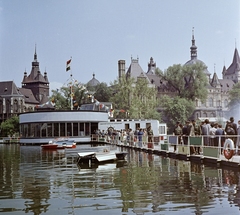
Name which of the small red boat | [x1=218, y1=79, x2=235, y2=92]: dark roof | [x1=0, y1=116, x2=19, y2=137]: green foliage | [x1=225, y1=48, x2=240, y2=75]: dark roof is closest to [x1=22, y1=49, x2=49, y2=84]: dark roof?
[x1=0, y1=116, x2=19, y2=137]: green foliage

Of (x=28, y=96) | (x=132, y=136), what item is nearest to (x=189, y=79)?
(x=132, y=136)

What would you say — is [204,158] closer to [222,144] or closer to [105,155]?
[222,144]

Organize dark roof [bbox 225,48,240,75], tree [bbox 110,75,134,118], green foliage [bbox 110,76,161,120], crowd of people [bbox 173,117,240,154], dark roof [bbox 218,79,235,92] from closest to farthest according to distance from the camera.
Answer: crowd of people [bbox 173,117,240,154] → green foliage [bbox 110,76,161,120] → tree [bbox 110,75,134,118] → dark roof [bbox 218,79,235,92] → dark roof [bbox 225,48,240,75]

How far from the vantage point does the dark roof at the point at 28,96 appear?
137m

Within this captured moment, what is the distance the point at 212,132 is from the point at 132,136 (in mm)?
18185

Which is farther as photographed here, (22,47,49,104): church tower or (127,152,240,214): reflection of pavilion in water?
(22,47,49,104): church tower

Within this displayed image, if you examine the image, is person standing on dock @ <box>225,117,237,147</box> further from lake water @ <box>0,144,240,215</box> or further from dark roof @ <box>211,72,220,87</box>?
dark roof @ <box>211,72,220,87</box>

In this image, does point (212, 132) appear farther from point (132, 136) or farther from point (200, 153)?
point (132, 136)

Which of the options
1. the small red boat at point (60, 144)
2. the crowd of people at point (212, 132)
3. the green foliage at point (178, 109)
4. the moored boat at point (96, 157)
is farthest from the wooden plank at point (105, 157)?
the green foliage at point (178, 109)

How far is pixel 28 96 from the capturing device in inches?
5458

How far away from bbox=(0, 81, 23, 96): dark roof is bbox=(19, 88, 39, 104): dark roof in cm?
877

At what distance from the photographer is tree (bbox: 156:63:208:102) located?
9200cm

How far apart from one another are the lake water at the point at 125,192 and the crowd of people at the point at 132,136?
52.9ft

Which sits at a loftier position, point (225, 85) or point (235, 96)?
point (225, 85)
